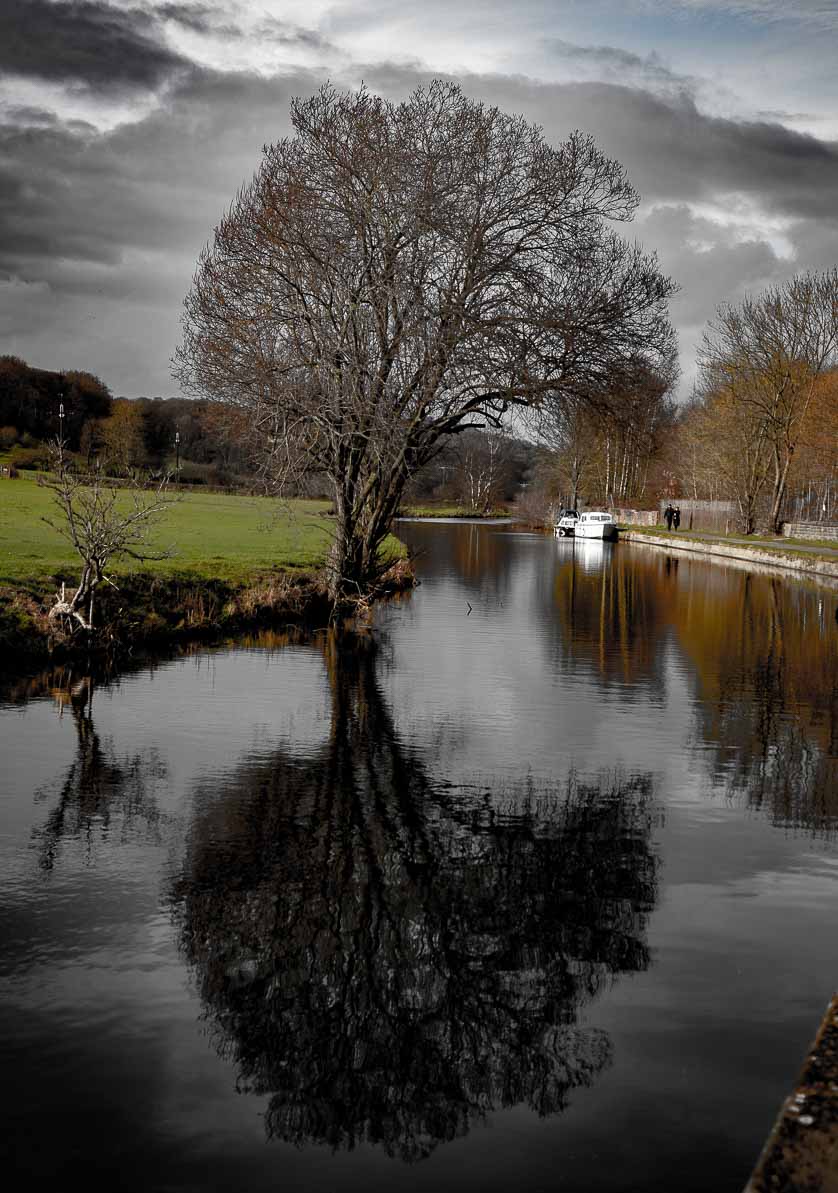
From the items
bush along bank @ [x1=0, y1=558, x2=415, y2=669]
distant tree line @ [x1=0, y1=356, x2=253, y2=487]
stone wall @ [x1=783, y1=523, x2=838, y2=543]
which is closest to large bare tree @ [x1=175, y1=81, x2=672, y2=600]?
bush along bank @ [x1=0, y1=558, x2=415, y2=669]

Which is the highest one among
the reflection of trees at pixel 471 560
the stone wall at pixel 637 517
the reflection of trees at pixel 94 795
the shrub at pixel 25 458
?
the shrub at pixel 25 458

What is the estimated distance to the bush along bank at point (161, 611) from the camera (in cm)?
1908

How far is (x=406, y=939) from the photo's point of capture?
24.5 ft

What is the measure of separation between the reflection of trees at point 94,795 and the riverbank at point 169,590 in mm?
6341

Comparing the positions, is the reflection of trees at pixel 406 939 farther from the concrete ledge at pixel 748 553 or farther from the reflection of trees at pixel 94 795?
the concrete ledge at pixel 748 553

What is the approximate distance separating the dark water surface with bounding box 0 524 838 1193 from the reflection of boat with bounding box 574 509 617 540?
60.8 m

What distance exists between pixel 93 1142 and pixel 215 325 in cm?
2210

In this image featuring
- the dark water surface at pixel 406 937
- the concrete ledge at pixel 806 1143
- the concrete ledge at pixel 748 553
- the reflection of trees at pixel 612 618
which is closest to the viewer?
the concrete ledge at pixel 806 1143

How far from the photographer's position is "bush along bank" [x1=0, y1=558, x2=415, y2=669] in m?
19.1

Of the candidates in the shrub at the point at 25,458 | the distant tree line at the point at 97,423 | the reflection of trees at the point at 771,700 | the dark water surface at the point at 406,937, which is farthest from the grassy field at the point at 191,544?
the distant tree line at the point at 97,423

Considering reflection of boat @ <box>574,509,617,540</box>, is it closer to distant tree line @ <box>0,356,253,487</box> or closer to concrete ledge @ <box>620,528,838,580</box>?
concrete ledge @ <box>620,528,838,580</box>

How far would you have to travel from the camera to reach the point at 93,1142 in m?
5.20

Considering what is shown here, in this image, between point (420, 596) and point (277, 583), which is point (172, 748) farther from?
point (420, 596)

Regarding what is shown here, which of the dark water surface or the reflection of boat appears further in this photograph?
the reflection of boat
